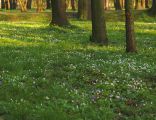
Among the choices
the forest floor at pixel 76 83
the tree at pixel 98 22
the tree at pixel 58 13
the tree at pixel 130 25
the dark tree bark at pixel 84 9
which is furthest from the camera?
the dark tree bark at pixel 84 9

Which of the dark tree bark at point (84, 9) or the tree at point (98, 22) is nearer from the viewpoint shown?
the tree at point (98, 22)

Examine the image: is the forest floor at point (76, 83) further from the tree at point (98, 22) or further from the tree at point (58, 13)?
the tree at point (58, 13)

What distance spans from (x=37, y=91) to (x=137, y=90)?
255 cm

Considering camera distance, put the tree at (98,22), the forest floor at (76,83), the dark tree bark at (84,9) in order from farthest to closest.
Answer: the dark tree bark at (84,9) → the tree at (98,22) → the forest floor at (76,83)

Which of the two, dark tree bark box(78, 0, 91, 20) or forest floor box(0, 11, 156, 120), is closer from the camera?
forest floor box(0, 11, 156, 120)

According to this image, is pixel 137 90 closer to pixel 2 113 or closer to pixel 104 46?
pixel 2 113

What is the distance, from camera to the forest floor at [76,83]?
10062 mm

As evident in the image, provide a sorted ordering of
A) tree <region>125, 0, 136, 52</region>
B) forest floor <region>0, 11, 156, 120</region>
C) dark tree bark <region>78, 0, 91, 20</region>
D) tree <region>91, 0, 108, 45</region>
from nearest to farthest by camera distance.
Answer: forest floor <region>0, 11, 156, 120</region> < tree <region>125, 0, 136, 52</region> < tree <region>91, 0, 108, 45</region> < dark tree bark <region>78, 0, 91, 20</region>

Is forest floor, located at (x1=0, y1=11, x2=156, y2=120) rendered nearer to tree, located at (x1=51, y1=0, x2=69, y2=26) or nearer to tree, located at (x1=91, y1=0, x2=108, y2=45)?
tree, located at (x1=91, y1=0, x2=108, y2=45)

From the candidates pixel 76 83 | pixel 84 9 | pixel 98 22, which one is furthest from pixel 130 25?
pixel 84 9

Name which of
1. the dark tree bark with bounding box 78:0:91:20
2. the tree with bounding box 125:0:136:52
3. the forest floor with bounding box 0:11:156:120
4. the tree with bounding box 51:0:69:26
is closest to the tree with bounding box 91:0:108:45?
the forest floor with bounding box 0:11:156:120

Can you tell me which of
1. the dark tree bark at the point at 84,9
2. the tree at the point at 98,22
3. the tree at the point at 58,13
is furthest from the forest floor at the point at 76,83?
the dark tree bark at the point at 84,9

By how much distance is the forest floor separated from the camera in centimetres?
1006

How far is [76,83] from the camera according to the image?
1277cm
